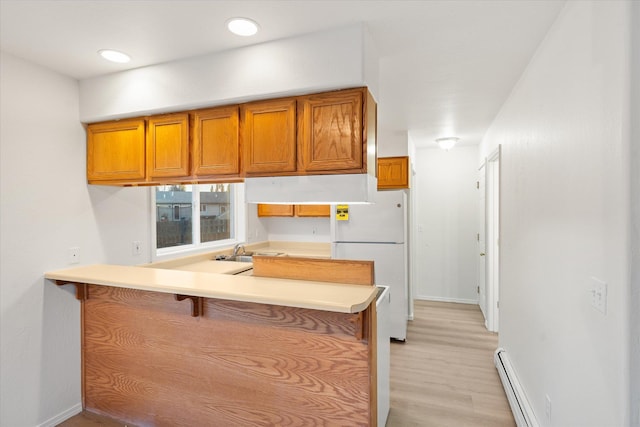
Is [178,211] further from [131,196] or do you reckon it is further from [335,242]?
[335,242]

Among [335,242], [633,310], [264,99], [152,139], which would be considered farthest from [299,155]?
[335,242]

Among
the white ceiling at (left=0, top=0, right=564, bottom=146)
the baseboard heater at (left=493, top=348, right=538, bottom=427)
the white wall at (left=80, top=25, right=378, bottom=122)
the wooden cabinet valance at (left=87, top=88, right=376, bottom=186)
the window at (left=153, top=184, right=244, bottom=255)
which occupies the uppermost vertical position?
the white ceiling at (left=0, top=0, right=564, bottom=146)

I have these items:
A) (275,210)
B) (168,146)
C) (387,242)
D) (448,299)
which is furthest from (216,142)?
→ (448,299)

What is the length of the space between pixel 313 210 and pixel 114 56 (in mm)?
3095

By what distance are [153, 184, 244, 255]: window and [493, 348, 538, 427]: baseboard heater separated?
330 cm

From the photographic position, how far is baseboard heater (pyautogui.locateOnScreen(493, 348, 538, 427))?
2.12 m

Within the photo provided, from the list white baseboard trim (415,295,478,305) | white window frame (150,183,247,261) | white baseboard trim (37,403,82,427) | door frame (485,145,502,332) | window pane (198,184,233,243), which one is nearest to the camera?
white baseboard trim (37,403,82,427)

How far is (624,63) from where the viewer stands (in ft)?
3.67

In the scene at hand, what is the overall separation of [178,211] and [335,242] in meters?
1.87

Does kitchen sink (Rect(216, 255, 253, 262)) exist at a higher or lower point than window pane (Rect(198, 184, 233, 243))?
lower

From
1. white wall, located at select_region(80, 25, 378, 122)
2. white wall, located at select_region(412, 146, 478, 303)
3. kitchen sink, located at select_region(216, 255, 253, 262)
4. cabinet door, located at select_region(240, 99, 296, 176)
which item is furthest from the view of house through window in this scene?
white wall, located at select_region(412, 146, 478, 303)

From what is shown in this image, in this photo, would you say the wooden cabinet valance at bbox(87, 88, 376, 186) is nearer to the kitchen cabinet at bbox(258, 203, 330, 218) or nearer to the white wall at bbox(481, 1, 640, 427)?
the white wall at bbox(481, 1, 640, 427)

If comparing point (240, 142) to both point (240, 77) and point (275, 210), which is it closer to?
point (240, 77)

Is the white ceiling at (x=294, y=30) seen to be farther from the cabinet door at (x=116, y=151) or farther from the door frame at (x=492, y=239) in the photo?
the door frame at (x=492, y=239)
